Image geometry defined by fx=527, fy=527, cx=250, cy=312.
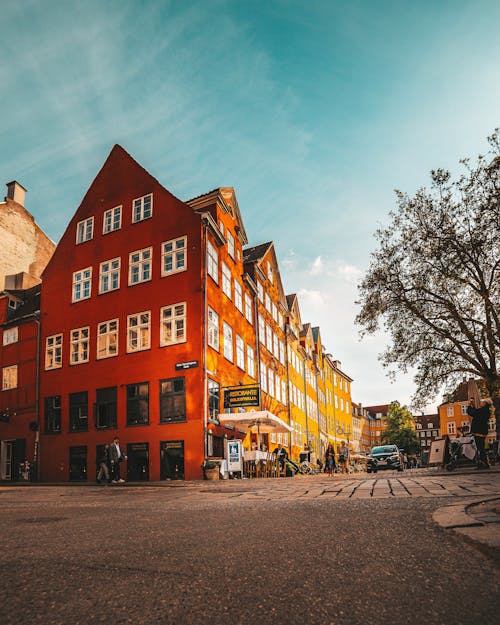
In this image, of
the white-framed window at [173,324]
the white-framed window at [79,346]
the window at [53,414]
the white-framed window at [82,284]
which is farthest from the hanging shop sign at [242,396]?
the white-framed window at [82,284]

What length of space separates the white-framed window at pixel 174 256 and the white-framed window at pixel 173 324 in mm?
1896

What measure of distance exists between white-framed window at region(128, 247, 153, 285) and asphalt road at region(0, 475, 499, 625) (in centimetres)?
2232

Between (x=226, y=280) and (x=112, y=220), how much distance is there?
7363 millimetres

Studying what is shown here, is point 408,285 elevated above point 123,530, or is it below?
above

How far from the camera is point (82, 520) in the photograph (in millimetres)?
6547

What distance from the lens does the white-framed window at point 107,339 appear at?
27312 millimetres

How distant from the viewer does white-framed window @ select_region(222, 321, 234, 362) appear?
1112 inches

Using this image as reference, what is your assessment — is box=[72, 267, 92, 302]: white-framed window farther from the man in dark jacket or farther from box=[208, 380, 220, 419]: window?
the man in dark jacket

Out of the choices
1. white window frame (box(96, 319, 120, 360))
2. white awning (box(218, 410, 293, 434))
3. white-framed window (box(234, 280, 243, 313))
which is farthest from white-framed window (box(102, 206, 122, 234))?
white awning (box(218, 410, 293, 434))

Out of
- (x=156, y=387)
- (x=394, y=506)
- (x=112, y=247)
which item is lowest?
(x=394, y=506)

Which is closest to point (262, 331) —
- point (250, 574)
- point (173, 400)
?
point (173, 400)

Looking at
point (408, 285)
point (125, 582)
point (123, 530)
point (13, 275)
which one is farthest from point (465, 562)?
point (13, 275)

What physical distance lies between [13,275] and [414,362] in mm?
28083

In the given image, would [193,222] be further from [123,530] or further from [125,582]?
[125,582]
